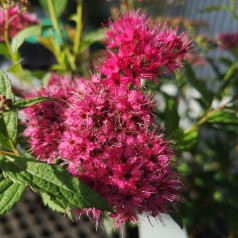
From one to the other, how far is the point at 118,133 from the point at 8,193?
0.25m

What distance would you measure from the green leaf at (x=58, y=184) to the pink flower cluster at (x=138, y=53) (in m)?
0.26

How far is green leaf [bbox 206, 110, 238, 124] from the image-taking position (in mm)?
1061

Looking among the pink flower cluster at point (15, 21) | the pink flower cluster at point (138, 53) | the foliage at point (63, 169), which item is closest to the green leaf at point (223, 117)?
the foliage at point (63, 169)

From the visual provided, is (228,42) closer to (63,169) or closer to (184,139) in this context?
(184,139)

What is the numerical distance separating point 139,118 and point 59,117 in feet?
0.61

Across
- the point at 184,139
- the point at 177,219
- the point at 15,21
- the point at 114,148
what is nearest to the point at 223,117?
the point at 184,139

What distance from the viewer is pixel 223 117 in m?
1.10

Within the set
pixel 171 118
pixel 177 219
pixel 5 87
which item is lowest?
pixel 177 219

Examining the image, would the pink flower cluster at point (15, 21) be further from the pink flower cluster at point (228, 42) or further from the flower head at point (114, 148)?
the pink flower cluster at point (228, 42)

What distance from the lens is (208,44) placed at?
158cm

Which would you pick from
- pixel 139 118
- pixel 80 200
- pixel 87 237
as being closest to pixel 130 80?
pixel 139 118

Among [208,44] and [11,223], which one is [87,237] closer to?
[11,223]

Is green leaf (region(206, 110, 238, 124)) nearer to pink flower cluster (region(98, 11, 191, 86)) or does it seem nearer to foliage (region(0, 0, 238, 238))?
foliage (region(0, 0, 238, 238))

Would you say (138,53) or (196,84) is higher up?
(138,53)
